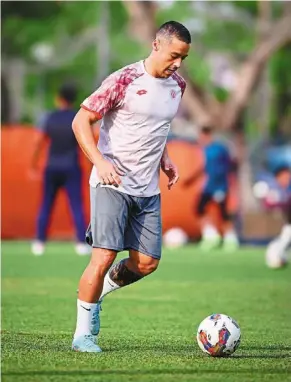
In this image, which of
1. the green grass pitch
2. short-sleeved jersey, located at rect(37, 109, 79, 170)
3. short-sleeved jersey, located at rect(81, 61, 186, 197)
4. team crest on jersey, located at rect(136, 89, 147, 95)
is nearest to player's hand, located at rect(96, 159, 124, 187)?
short-sleeved jersey, located at rect(81, 61, 186, 197)

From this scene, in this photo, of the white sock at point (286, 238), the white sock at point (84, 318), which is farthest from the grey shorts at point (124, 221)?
the white sock at point (286, 238)

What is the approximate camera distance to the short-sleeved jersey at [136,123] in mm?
9016

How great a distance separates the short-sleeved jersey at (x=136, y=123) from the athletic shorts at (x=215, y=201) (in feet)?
46.3

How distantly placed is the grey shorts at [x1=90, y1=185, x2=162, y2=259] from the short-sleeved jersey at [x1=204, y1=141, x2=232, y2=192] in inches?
544

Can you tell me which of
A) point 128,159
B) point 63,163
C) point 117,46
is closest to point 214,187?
point 63,163

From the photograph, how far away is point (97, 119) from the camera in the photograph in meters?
8.89

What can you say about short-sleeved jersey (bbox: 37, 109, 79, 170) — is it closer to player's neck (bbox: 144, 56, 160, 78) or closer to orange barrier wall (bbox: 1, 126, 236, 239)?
orange barrier wall (bbox: 1, 126, 236, 239)

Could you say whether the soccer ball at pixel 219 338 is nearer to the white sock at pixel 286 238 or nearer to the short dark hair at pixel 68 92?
the white sock at pixel 286 238

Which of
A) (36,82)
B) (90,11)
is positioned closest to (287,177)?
(90,11)

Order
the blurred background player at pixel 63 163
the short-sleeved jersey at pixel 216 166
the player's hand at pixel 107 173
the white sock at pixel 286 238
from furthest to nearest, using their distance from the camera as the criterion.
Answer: the short-sleeved jersey at pixel 216 166 → the blurred background player at pixel 63 163 → the white sock at pixel 286 238 → the player's hand at pixel 107 173

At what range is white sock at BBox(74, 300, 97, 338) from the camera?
8.93 meters

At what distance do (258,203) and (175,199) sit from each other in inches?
286

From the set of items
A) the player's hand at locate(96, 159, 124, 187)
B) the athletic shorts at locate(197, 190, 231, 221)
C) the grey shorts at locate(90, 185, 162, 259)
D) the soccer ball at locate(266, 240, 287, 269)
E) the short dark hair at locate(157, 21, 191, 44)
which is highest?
the short dark hair at locate(157, 21, 191, 44)

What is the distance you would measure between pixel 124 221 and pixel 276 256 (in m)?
9.27
